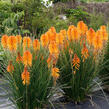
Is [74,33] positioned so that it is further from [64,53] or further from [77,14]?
[77,14]

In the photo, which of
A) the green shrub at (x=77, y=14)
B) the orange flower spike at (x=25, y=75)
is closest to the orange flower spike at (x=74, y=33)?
the orange flower spike at (x=25, y=75)

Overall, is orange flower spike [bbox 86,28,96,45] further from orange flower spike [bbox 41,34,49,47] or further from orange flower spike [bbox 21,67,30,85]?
orange flower spike [bbox 21,67,30,85]

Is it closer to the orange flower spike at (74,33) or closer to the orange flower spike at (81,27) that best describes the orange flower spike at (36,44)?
the orange flower spike at (74,33)

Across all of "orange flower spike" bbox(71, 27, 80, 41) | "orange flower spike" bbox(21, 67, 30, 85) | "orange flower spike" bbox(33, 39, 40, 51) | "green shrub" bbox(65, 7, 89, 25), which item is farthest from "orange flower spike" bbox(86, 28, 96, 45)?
"green shrub" bbox(65, 7, 89, 25)

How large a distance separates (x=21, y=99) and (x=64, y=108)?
0.45 meters

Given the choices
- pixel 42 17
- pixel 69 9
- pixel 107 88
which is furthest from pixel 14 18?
pixel 107 88

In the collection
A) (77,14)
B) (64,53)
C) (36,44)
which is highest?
(36,44)

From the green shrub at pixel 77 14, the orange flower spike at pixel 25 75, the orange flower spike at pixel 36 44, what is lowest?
the green shrub at pixel 77 14

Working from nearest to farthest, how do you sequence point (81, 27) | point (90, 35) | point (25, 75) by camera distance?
1. point (25, 75)
2. point (90, 35)
3. point (81, 27)

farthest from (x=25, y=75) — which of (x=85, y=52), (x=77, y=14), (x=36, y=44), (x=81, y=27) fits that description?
(x=77, y=14)

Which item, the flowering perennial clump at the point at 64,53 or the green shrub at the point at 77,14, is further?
the green shrub at the point at 77,14

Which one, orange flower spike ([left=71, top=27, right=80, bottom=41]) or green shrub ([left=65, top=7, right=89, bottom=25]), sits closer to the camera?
orange flower spike ([left=71, top=27, right=80, bottom=41])

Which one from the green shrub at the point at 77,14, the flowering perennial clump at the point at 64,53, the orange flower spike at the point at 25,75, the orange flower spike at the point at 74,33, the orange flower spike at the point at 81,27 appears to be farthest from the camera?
the green shrub at the point at 77,14

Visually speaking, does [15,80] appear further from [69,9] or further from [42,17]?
[69,9]
